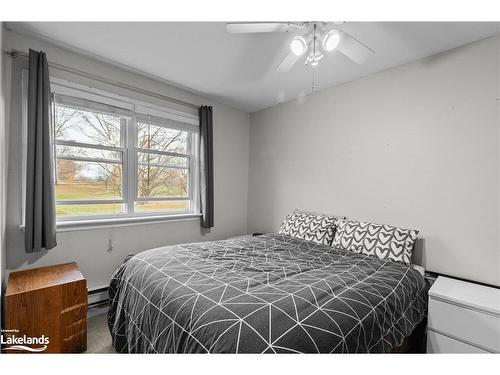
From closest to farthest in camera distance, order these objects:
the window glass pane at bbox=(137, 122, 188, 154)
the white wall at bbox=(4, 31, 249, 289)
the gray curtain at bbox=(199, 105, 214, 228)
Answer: the white wall at bbox=(4, 31, 249, 289), the window glass pane at bbox=(137, 122, 188, 154), the gray curtain at bbox=(199, 105, 214, 228)

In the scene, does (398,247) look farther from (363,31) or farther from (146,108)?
(146,108)

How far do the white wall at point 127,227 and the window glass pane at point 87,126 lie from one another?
278 mm

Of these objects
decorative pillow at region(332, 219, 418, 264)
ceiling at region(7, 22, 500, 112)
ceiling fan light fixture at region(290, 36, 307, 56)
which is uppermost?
ceiling at region(7, 22, 500, 112)

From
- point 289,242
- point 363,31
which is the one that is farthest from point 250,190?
point 363,31

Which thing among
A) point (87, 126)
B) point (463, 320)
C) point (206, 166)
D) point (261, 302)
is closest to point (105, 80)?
point (87, 126)

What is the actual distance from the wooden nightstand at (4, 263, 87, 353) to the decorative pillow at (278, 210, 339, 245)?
1912 mm

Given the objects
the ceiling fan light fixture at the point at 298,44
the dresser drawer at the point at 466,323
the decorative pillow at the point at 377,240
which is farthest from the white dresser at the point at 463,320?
the ceiling fan light fixture at the point at 298,44

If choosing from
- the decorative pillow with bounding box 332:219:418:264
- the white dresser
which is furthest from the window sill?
the white dresser

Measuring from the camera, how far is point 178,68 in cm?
241

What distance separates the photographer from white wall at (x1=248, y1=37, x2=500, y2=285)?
1806 mm

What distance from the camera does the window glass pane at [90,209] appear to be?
2227mm

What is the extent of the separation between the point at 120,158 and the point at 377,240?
8.48ft

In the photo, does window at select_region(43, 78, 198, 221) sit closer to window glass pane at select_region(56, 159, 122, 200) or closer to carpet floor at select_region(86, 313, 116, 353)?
window glass pane at select_region(56, 159, 122, 200)
